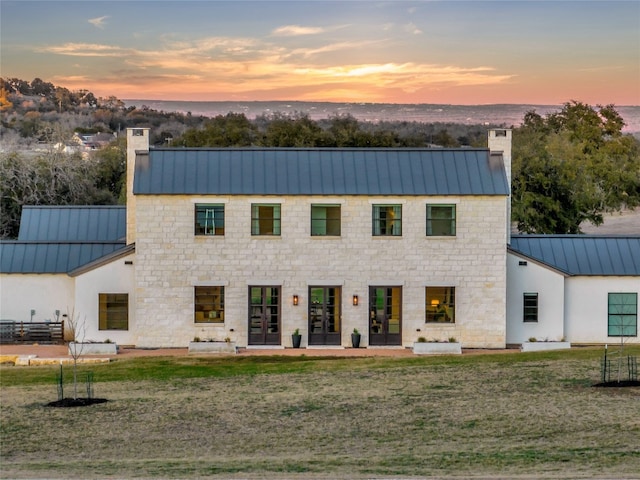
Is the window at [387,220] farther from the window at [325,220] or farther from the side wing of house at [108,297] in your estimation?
the side wing of house at [108,297]

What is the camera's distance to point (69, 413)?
30047 mm

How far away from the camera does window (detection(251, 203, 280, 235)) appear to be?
143ft

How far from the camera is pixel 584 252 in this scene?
45125 mm

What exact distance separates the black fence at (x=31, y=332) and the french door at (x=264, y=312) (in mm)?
6894

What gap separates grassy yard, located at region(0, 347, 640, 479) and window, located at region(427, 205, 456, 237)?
603 cm

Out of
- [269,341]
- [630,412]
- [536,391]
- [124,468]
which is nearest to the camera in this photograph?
[124,468]

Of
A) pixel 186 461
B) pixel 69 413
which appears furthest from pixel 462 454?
pixel 69 413

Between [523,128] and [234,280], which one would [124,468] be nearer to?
[234,280]

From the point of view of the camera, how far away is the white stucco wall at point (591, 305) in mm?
44219

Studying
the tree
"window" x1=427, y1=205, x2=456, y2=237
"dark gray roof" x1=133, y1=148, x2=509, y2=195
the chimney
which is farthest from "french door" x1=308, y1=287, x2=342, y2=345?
the tree

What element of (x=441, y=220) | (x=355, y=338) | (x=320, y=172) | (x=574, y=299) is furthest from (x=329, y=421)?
(x=574, y=299)

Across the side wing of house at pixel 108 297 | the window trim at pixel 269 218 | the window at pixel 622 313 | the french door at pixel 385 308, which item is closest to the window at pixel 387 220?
the french door at pixel 385 308

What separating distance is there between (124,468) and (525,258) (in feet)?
78.5

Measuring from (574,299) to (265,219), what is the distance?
11274 mm
